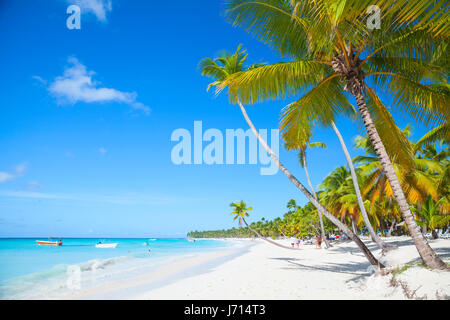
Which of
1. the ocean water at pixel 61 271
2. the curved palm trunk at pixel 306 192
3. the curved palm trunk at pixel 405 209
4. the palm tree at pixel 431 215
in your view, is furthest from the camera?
the palm tree at pixel 431 215

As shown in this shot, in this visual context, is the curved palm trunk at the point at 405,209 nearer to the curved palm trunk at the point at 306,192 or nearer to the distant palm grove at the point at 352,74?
the distant palm grove at the point at 352,74

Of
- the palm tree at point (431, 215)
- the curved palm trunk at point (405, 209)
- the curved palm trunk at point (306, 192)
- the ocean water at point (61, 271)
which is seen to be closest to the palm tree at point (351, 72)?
the curved palm trunk at point (405, 209)

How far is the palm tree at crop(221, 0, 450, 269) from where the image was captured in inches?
219

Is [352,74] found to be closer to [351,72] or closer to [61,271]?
[351,72]

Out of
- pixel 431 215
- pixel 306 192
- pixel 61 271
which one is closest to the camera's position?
pixel 306 192

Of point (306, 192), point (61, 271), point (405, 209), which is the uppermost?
point (306, 192)

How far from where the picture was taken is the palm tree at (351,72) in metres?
5.55

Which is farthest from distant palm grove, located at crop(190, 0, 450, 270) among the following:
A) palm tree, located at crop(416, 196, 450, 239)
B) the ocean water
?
the ocean water

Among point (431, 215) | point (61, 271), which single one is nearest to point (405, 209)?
point (431, 215)

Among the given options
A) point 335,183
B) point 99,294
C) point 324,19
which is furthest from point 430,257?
point 335,183

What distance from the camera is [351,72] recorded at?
6.34m

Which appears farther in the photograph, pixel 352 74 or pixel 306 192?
pixel 306 192

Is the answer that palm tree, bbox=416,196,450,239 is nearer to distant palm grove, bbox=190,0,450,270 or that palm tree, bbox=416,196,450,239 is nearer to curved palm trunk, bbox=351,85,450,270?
distant palm grove, bbox=190,0,450,270
